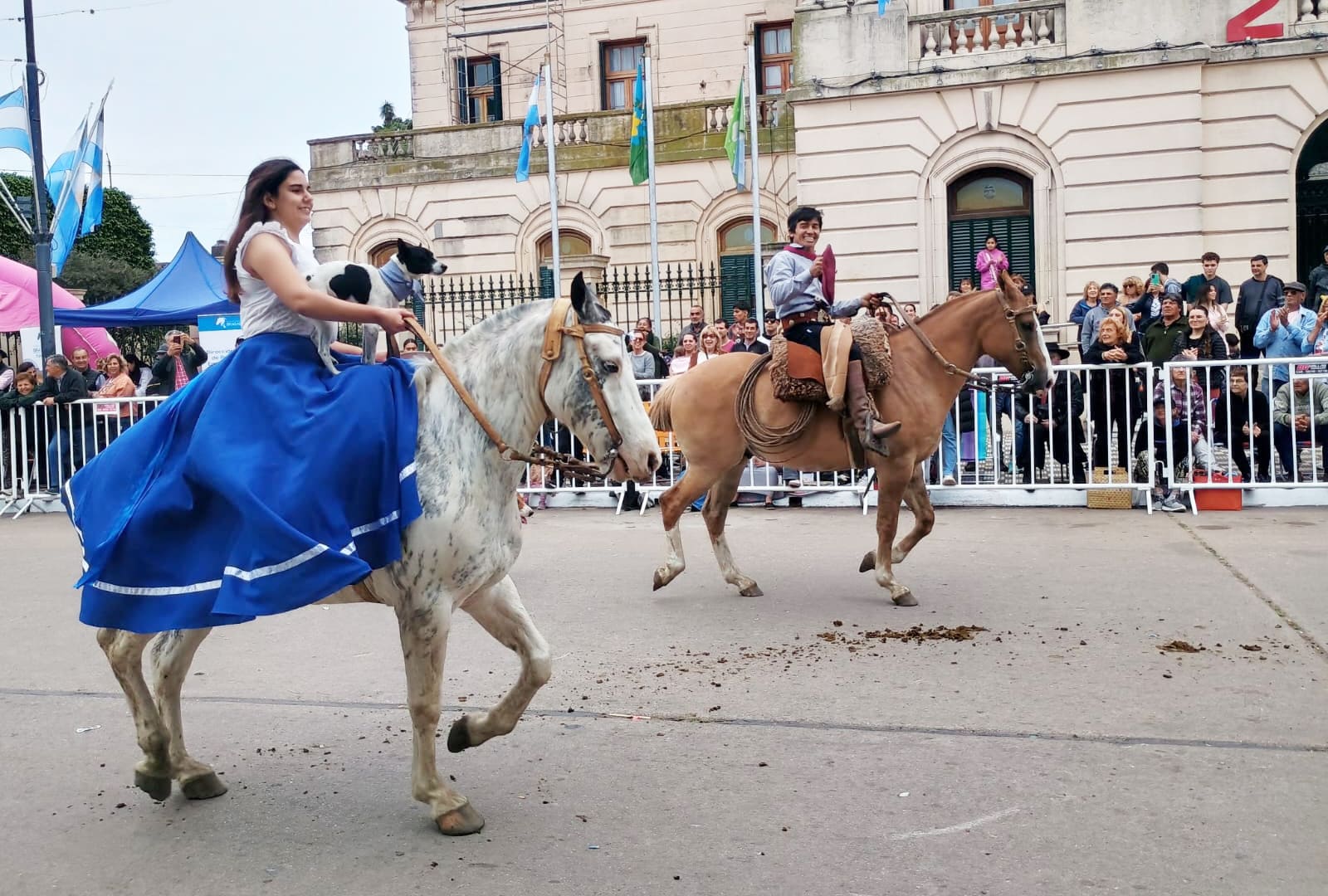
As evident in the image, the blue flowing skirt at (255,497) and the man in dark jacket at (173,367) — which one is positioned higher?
the man in dark jacket at (173,367)

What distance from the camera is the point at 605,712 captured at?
17.9ft

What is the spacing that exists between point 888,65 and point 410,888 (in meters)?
19.1

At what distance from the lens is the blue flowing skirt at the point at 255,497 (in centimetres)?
379

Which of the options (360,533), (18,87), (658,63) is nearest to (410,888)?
(360,533)

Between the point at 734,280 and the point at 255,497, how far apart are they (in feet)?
78.4

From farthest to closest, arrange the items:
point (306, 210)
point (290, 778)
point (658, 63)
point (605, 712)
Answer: point (658, 63)
point (605, 712)
point (290, 778)
point (306, 210)

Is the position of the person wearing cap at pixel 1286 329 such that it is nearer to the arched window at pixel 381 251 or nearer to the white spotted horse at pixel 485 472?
the white spotted horse at pixel 485 472

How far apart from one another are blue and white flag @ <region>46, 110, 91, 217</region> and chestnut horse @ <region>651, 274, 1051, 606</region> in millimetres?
15278

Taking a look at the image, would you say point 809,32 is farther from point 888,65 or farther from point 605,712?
point 605,712

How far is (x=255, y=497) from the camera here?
3777 millimetres

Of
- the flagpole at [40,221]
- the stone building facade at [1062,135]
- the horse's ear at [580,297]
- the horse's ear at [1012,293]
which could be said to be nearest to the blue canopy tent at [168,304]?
the flagpole at [40,221]

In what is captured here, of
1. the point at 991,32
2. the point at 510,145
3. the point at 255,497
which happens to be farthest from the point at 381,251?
the point at 255,497

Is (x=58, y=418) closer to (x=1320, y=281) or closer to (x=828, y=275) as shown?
(x=828, y=275)

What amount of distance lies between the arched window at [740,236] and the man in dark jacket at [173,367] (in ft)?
45.0
